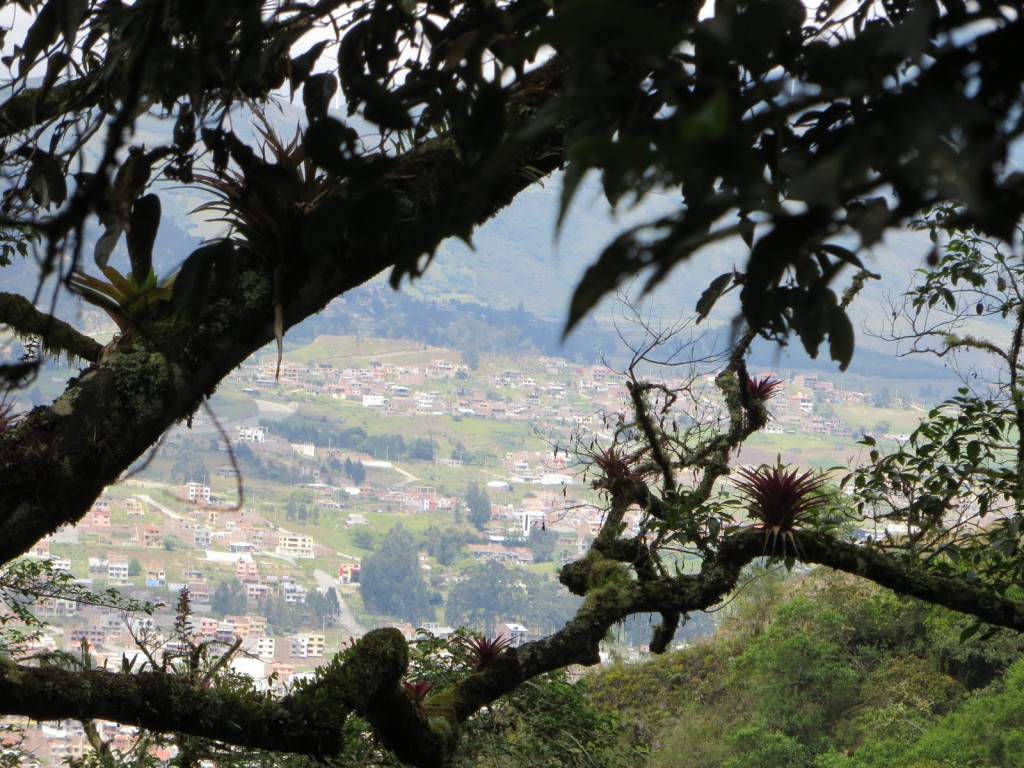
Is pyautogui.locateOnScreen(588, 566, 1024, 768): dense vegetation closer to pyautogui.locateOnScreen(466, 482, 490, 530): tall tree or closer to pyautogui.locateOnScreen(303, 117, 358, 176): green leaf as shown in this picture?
pyautogui.locateOnScreen(303, 117, 358, 176): green leaf

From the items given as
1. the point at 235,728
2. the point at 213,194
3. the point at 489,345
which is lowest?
the point at 235,728

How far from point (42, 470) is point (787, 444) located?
40244 millimetres

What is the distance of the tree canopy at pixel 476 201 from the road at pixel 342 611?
90.0 ft

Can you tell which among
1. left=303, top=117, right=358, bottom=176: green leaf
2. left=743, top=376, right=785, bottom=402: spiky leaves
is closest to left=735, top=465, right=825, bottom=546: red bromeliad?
left=743, top=376, right=785, bottom=402: spiky leaves

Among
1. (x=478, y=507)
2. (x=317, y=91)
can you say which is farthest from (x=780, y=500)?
(x=478, y=507)

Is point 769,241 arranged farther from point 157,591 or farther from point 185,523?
point 185,523

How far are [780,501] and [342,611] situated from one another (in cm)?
3116

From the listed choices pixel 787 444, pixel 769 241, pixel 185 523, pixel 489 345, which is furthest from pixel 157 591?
pixel 769 241

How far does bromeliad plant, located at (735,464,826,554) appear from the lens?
3.05m

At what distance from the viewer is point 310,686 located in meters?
2.65

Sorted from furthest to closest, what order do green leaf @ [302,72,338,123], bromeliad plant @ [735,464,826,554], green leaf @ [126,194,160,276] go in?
1. bromeliad plant @ [735,464,826,554]
2. green leaf @ [302,72,338,123]
3. green leaf @ [126,194,160,276]

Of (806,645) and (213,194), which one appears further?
(806,645)

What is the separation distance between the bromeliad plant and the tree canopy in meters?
0.02

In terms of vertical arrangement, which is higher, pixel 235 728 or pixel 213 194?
pixel 213 194
